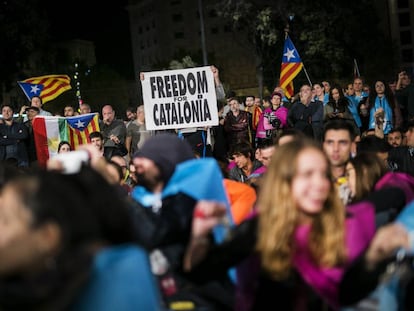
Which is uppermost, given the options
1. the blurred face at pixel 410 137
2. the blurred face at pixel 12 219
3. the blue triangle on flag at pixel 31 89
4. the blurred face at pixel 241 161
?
the blue triangle on flag at pixel 31 89

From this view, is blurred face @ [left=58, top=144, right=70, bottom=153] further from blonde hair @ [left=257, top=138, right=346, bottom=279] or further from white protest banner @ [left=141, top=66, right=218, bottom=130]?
blonde hair @ [left=257, top=138, right=346, bottom=279]

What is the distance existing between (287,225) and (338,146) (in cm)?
201

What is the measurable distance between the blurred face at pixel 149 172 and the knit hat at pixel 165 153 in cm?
2

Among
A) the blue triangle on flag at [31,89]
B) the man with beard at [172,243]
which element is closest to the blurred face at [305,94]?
the blue triangle on flag at [31,89]

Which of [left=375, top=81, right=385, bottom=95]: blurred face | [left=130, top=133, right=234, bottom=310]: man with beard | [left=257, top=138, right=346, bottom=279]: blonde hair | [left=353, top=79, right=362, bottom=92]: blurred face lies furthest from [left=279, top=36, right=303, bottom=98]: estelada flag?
[left=257, top=138, right=346, bottom=279]: blonde hair

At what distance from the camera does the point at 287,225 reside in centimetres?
319

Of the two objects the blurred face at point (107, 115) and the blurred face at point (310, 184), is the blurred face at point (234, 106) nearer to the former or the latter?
the blurred face at point (107, 115)

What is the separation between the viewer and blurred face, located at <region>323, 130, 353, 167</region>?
496 cm

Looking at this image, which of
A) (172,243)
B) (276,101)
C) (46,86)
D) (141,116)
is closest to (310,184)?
(172,243)

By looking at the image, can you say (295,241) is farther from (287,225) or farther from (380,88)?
(380,88)

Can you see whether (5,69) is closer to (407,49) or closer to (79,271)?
(79,271)

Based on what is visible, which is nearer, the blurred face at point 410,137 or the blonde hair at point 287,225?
the blonde hair at point 287,225

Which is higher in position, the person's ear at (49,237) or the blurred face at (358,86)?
the blurred face at (358,86)

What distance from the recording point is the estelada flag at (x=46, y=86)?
16344mm
